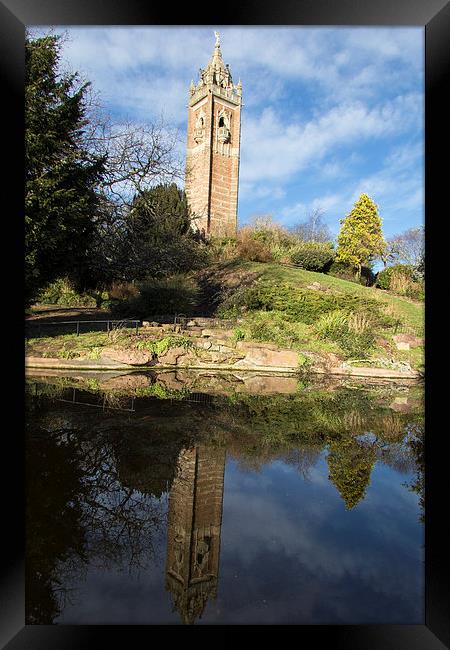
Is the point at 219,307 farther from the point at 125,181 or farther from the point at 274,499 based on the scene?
the point at 274,499

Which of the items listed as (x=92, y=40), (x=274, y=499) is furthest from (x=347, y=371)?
(x=92, y=40)

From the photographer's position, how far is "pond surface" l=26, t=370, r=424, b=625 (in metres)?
1.59

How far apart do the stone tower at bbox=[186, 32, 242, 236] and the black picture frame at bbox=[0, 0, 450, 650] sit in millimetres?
21526

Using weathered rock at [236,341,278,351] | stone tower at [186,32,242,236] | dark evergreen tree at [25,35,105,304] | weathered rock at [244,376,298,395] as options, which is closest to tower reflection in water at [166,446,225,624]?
weathered rock at [244,376,298,395]

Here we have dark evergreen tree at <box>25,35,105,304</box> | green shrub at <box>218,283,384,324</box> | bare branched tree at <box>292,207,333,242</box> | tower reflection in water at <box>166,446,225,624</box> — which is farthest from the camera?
bare branched tree at <box>292,207,333,242</box>

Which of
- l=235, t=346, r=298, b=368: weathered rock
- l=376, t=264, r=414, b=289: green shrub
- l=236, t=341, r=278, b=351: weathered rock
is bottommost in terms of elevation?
l=235, t=346, r=298, b=368: weathered rock

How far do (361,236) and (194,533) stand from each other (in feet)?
64.3

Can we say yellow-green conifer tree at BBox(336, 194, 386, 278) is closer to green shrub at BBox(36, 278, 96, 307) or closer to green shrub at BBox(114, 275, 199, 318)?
green shrub at BBox(114, 275, 199, 318)

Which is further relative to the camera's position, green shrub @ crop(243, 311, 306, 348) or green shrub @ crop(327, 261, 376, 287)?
green shrub @ crop(327, 261, 376, 287)

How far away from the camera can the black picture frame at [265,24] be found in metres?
1.53

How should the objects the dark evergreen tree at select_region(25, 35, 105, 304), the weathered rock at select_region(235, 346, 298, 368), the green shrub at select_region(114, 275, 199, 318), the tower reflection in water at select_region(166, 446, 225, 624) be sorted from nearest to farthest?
the tower reflection in water at select_region(166, 446, 225, 624) → the dark evergreen tree at select_region(25, 35, 105, 304) → the weathered rock at select_region(235, 346, 298, 368) → the green shrub at select_region(114, 275, 199, 318)

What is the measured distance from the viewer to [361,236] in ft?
62.9

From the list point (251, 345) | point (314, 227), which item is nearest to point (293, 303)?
point (251, 345)

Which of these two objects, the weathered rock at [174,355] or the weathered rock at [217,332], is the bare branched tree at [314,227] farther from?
the weathered rock at [174,355]
